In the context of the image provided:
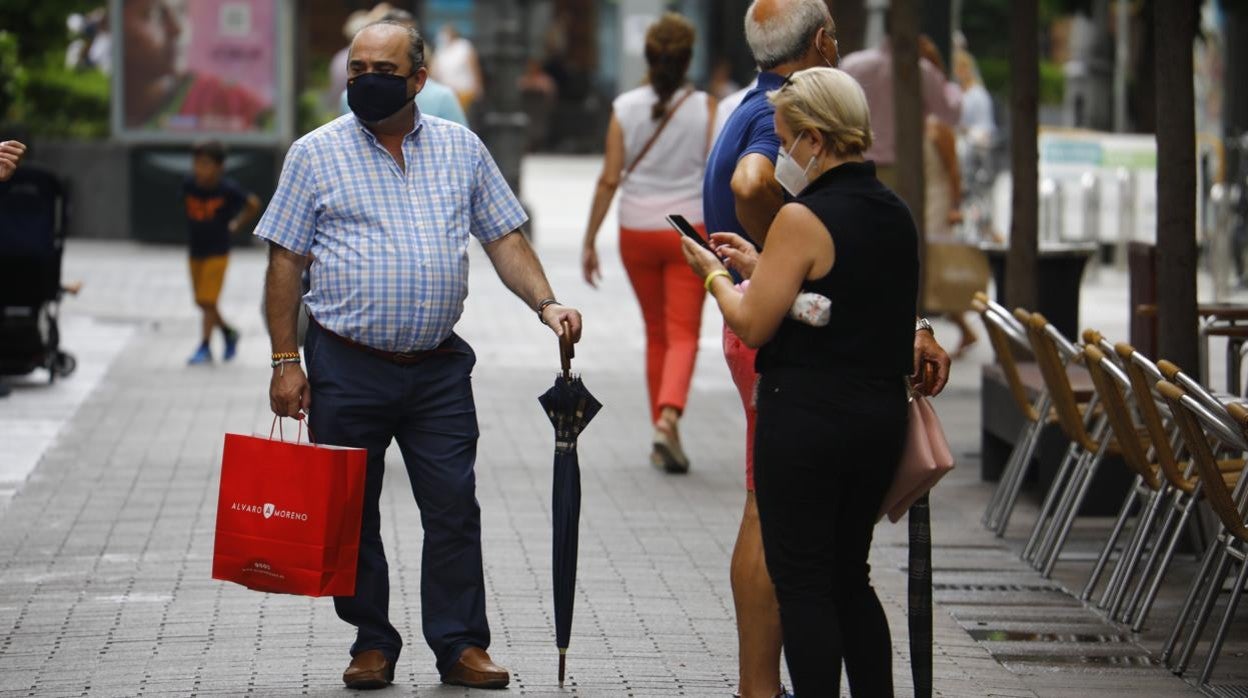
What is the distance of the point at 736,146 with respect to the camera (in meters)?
5.75

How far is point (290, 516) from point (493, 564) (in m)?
2.15

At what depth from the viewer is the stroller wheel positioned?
12498 millimetres

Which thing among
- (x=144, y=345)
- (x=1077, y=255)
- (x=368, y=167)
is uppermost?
(x=368, y=167)

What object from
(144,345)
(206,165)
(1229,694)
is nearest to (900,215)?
(1229,694)

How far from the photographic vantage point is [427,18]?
4247 cm

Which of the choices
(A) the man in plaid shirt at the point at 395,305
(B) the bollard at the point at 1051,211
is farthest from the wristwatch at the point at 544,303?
(B) the bollard at the point at 1051,211

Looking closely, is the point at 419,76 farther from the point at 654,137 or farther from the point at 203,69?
the point at 203,69

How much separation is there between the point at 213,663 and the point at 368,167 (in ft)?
4.99

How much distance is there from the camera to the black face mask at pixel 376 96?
5.70m

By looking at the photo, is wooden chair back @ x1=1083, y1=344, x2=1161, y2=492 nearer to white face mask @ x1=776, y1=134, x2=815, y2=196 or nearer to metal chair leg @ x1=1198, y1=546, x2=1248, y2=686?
metal chair leg @ x1=1198, y1=546, x2=1248, y2=686

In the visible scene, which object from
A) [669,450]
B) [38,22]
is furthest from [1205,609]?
[38,22]

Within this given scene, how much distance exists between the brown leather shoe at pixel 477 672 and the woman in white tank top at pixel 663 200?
3915mm

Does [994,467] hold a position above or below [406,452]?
below

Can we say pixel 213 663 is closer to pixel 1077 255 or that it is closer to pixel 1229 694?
pixel 1229 694
